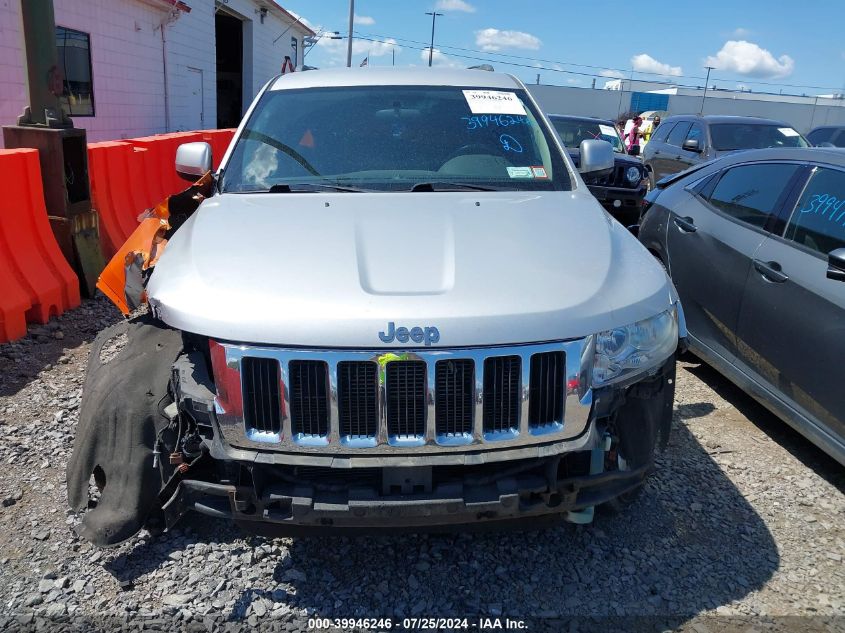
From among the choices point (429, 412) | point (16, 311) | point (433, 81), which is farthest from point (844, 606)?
point (16, 311)

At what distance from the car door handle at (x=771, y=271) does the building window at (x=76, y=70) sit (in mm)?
10875

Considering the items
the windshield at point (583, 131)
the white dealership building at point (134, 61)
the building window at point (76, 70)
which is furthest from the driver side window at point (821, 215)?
the building window at point (76, 70)

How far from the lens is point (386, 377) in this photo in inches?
90.5

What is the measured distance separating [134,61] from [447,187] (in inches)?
520

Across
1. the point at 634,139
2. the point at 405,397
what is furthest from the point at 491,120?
the point at 634,139

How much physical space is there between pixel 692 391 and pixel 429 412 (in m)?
3.04

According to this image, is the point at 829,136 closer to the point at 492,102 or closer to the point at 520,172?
the point at 492,102

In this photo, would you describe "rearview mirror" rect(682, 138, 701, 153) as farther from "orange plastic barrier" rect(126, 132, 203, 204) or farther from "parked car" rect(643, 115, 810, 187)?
"orange plastic barrier" rect(126, 132, 203, 204)

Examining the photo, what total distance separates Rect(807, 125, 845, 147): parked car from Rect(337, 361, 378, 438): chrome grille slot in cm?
1354

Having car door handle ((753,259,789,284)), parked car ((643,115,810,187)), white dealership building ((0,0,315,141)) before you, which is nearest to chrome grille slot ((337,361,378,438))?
car door handle ((753,259,789,284))

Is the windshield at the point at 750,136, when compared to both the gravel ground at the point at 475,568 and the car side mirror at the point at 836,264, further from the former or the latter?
the gravel ground at the point at 475,568

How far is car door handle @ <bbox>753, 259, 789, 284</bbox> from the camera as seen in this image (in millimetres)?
3783

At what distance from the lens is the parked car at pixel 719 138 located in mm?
11023

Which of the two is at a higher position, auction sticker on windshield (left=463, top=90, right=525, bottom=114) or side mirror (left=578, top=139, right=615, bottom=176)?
auction sticker on windshield (left=463, top=90, right=525, bottom=114)
